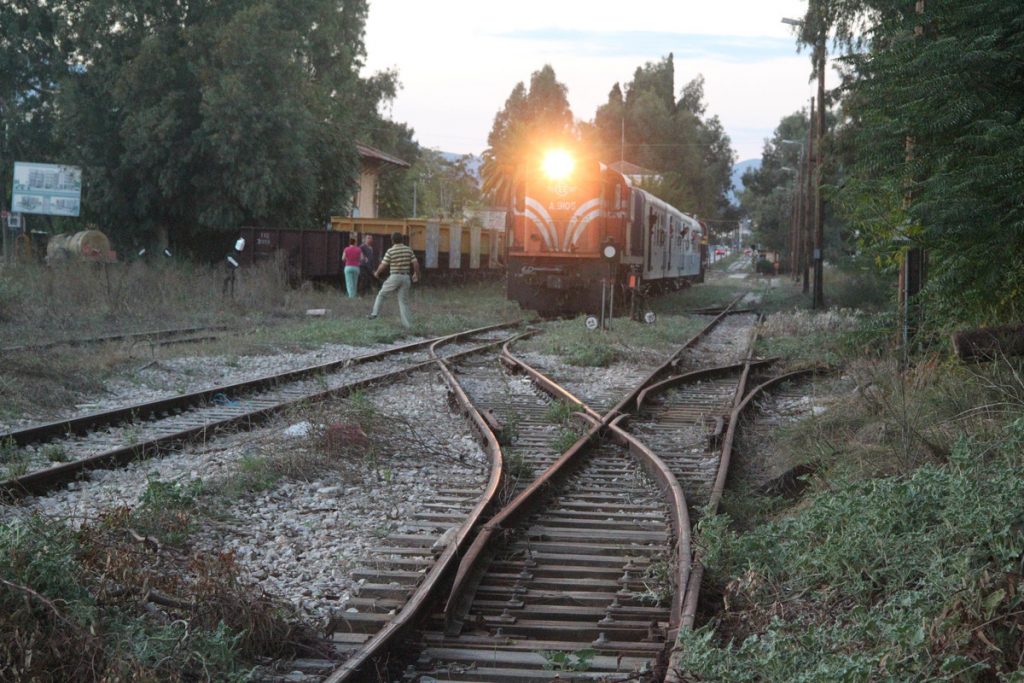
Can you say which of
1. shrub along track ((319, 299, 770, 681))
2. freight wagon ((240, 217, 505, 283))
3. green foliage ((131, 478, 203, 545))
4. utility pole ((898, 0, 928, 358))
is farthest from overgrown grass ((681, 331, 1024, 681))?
freight wagon ((240, 217, 505, 283))

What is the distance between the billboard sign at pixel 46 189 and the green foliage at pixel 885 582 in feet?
95.7

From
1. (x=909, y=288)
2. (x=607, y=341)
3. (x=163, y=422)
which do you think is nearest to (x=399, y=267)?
(x=607, y=341)

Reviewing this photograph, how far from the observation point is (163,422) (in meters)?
10.6

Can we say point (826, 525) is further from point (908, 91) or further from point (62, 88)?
point (62, 88)

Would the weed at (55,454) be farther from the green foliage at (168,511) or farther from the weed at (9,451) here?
the green foliage at (168,511)

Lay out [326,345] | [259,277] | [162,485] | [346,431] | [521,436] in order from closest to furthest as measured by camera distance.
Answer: [162,485] → [346,431] → [521,436] → [326,345] → [259,277]

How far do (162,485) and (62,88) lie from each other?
33010 millimetres

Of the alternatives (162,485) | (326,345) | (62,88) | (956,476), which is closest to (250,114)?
(62,88)

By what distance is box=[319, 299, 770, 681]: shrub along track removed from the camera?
4.65 metres

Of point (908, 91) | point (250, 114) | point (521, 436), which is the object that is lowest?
point (521, 436)

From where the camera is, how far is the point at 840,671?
12.5 feet

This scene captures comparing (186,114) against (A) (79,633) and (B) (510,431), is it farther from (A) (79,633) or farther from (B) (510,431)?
(A) (79,633)

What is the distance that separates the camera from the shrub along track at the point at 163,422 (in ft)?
26.8

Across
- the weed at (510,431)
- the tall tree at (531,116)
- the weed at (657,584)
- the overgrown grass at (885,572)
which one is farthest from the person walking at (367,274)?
the tall tree at (531,116)
